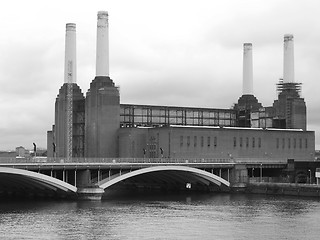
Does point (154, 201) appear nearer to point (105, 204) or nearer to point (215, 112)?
point (105, 204)

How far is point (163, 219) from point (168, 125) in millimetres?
60561

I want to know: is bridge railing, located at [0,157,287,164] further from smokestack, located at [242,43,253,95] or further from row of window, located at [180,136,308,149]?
smokestack, located at [242,43,253,95]

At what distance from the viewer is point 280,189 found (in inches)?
3984

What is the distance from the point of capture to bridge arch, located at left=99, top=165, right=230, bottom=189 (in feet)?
294

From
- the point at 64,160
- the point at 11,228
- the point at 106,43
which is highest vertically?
the point at 106,43

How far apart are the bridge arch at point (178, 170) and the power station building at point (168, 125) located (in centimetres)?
1161

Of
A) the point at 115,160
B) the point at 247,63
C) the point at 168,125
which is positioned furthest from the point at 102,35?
the point at 247,63

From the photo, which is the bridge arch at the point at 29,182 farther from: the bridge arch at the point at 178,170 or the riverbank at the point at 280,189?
the riverbank at the point at 280,189

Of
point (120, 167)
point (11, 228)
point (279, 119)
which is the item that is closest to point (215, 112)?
point (279, 119)

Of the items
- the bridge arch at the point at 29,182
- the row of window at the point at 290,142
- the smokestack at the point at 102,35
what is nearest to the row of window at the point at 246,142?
the row of window at the point at 290,142

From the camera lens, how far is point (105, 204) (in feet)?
273

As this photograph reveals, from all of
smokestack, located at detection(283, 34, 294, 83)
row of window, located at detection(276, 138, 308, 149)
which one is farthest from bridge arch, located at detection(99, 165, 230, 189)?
smokestack, located at detection(283, 34, 294, 83)

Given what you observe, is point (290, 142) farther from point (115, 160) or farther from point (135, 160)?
point (115, 160)

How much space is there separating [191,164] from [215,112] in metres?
41.4
